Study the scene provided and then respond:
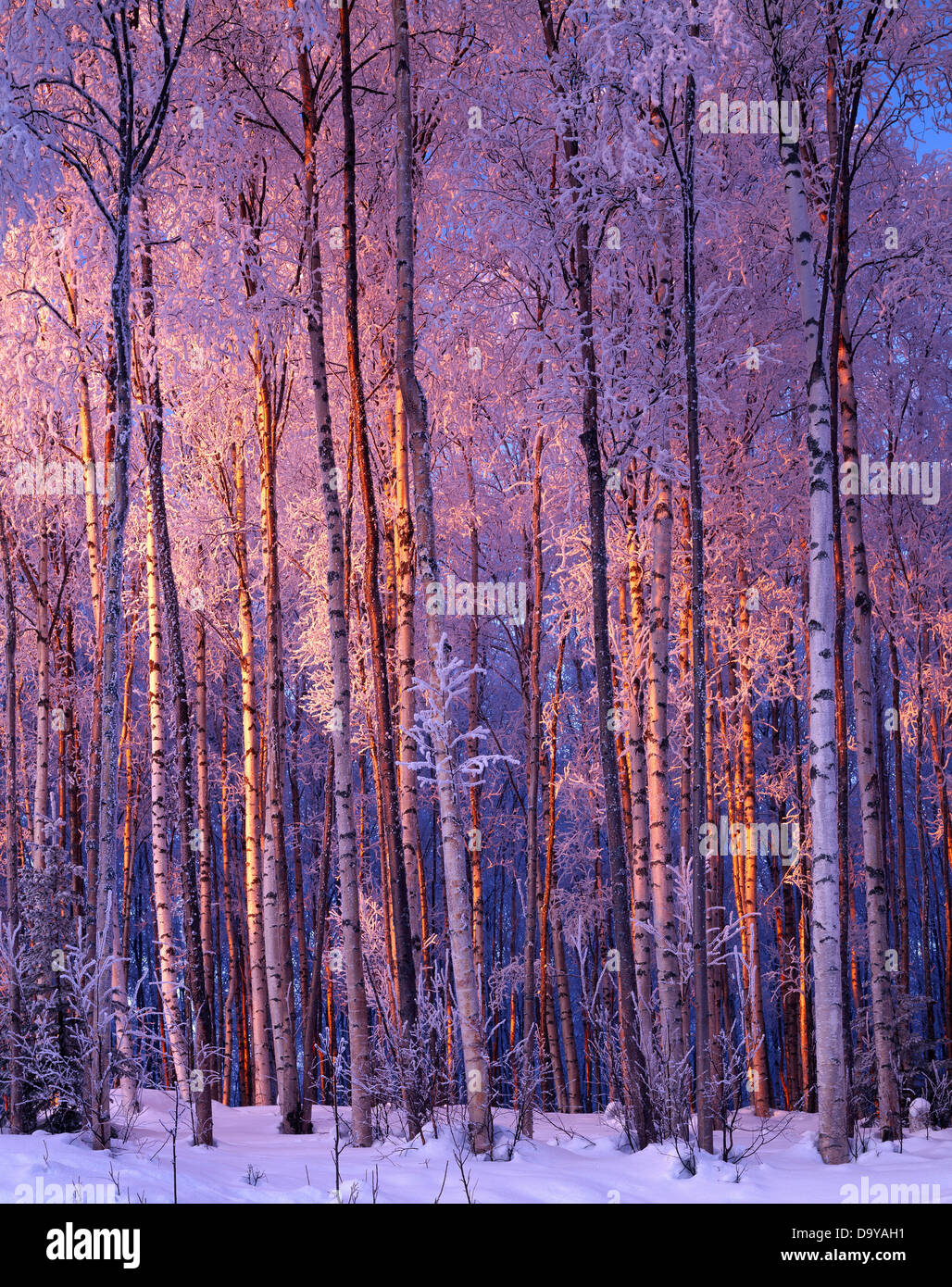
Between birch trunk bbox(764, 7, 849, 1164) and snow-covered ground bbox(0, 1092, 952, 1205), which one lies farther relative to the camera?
birch trunk bbox(764, 7, 849, 1164)

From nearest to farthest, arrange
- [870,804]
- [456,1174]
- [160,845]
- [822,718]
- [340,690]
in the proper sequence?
1. [456,1174]
2. [822,718]
3. [340,690]
4. [870,804]
5. [160,845]

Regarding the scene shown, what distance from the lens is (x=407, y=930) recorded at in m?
7.14

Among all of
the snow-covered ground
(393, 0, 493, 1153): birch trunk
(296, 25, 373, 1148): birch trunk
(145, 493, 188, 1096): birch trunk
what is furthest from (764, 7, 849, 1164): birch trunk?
(145, 493, 188, 1096): birch trunk

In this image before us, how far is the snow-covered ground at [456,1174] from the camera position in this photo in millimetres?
4656

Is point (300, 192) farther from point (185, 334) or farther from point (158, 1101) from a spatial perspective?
point (158, 1101)

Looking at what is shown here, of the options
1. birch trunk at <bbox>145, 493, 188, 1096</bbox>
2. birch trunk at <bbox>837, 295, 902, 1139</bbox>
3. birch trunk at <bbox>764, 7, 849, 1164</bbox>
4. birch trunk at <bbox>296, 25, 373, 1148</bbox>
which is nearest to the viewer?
birch trunk at <bbox>764, 7, 849, 1164</bbox>

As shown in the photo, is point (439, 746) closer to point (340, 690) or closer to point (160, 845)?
point (340, 690)

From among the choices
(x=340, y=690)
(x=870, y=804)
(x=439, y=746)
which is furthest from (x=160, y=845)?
(x=870, y=804)

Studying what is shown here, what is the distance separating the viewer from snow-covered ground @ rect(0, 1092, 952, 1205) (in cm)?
466

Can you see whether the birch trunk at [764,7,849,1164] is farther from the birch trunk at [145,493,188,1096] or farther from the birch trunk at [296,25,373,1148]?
the birch trunk at [145,493,188,1096]

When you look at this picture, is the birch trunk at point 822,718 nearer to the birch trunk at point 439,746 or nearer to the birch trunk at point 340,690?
the birch trunk at point 439,746

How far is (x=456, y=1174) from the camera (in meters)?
5.37

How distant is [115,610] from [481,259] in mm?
4557

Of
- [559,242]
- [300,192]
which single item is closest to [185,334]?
[300,192]
